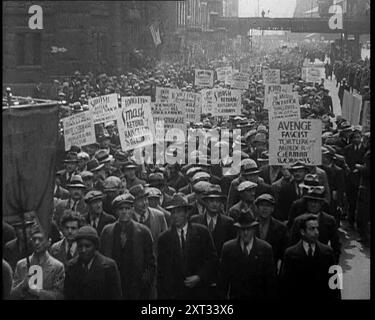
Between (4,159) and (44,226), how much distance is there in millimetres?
898

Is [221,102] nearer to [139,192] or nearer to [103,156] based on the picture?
[103,156]

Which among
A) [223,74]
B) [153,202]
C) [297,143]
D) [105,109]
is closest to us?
[153,202]

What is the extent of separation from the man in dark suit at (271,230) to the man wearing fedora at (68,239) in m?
1.96

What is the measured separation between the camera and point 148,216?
23.6ft

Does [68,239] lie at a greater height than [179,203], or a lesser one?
lesser

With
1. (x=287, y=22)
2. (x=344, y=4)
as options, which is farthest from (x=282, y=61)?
(x=344, y=4)

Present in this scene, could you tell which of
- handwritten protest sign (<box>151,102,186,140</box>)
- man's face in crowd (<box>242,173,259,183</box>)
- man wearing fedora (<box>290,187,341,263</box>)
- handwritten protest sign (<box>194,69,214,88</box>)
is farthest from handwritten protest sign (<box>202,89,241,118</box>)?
man wearing fedora (<box>290,187,341,263</box>)

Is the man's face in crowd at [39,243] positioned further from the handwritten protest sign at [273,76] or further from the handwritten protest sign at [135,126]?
the handwritten protest sign at [273,76]

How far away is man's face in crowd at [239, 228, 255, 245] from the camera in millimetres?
6512

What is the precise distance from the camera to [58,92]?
14555 millimetres

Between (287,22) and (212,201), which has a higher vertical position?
(287,22)

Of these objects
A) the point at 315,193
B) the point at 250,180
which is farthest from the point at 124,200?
the point at 315,193

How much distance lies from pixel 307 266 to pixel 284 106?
3.31 meters
